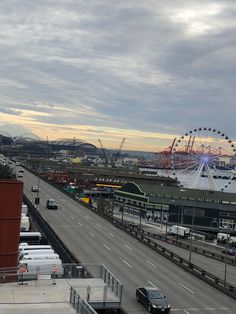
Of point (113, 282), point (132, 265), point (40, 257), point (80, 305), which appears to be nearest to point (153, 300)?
point (113, 282)

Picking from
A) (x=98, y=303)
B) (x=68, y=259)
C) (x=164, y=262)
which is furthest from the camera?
(x=164, y=262)

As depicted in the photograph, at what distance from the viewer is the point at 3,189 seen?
20172mm

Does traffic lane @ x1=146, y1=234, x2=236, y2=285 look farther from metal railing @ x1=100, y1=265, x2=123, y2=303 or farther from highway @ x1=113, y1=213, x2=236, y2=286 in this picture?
metal railing @ x1=100, y1=265, x2=123, y2=303

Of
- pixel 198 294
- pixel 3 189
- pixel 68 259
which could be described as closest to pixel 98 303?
pixel 3 189

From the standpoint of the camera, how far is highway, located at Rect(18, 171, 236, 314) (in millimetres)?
25031

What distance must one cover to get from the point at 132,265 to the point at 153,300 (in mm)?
11336

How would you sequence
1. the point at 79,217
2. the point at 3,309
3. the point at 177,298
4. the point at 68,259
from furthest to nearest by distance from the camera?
the point at 79,217 < the point at 68,259 < the point at 177,298 < the point at 3,309

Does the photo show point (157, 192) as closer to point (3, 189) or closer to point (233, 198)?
point (233, 198)

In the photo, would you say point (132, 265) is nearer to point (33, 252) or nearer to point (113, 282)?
point (33, 252)

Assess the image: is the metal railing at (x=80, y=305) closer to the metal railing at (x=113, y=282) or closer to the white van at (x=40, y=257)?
the metal railing at (x=113, y=282)

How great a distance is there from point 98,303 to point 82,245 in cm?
2452

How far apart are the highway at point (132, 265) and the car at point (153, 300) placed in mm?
356

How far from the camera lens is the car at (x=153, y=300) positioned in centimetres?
2261

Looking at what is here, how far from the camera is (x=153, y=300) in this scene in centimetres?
2312
